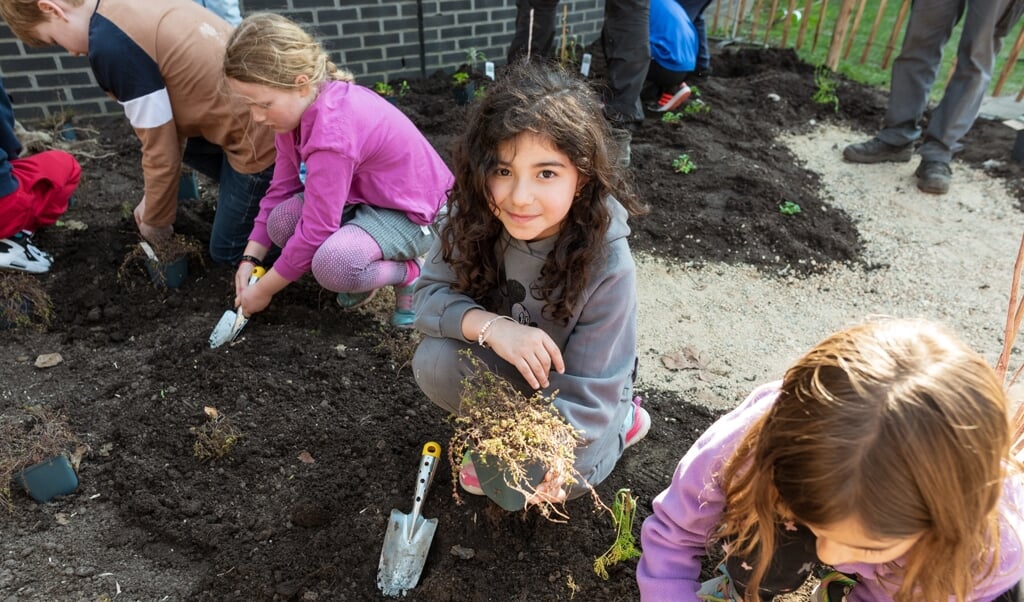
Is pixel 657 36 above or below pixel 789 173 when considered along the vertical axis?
above

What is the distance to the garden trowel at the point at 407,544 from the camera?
1867 mm

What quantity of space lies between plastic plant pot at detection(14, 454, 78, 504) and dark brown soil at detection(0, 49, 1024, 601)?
4 centimetres

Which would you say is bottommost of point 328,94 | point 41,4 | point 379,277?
point 379,277

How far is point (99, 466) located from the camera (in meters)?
2.20

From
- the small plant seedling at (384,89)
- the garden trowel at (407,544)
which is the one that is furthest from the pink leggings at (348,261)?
the small plant seedling at (384,89)

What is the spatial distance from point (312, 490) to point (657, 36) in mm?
4016

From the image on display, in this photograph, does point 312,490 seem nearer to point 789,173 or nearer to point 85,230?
point 85,230

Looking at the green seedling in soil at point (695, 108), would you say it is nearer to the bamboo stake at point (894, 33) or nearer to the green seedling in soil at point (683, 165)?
the green seedling in soil at point (683, 165)

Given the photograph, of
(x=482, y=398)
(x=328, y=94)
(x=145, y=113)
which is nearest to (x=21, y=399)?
(x=145, y=113)

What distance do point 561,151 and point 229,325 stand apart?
1.64 metres

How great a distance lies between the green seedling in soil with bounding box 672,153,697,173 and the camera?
4.09 m

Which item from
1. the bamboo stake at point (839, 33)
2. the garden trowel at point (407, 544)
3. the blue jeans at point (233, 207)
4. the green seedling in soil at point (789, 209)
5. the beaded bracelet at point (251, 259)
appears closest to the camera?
the garden trowel at point (407, 544)

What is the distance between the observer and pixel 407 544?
191 cm

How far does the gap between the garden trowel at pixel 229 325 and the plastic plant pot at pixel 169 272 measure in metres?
0.43
